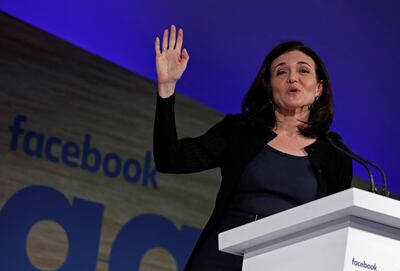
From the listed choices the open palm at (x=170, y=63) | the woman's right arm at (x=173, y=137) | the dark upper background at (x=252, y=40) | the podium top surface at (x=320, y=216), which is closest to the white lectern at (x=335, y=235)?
the podium top surface at (x=320, y=216)

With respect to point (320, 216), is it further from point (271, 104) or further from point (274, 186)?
point (271, 104)

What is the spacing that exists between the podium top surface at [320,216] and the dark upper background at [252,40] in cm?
212

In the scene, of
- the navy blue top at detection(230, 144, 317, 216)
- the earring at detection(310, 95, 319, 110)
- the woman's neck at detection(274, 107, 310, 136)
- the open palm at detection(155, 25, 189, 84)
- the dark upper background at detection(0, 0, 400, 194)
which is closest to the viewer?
the navy blue top at detection(230, 144, 317, 216)

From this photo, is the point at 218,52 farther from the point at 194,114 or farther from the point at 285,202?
the point at 285,202

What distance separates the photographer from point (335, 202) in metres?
1.63

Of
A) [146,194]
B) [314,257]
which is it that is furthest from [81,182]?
[314,257]

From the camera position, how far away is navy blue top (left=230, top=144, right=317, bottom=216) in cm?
215

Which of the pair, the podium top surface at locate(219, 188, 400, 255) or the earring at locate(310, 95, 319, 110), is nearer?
the podium top surface at locate(219, 188, 400, 255)

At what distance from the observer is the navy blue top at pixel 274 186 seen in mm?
2146

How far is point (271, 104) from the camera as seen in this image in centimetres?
249

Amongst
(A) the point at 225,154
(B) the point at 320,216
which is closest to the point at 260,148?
(A) the point at 225,154

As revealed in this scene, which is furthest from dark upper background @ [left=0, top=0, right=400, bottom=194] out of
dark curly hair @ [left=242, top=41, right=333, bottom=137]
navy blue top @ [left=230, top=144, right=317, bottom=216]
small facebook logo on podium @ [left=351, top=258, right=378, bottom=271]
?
small facebook logo on podium @ [left=351, top=258, right=378, bottom=271]

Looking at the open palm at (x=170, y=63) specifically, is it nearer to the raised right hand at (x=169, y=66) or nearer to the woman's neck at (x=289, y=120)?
the raised right hand at (x=169, y=66)

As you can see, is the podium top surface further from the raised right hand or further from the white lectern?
the raised right hand
